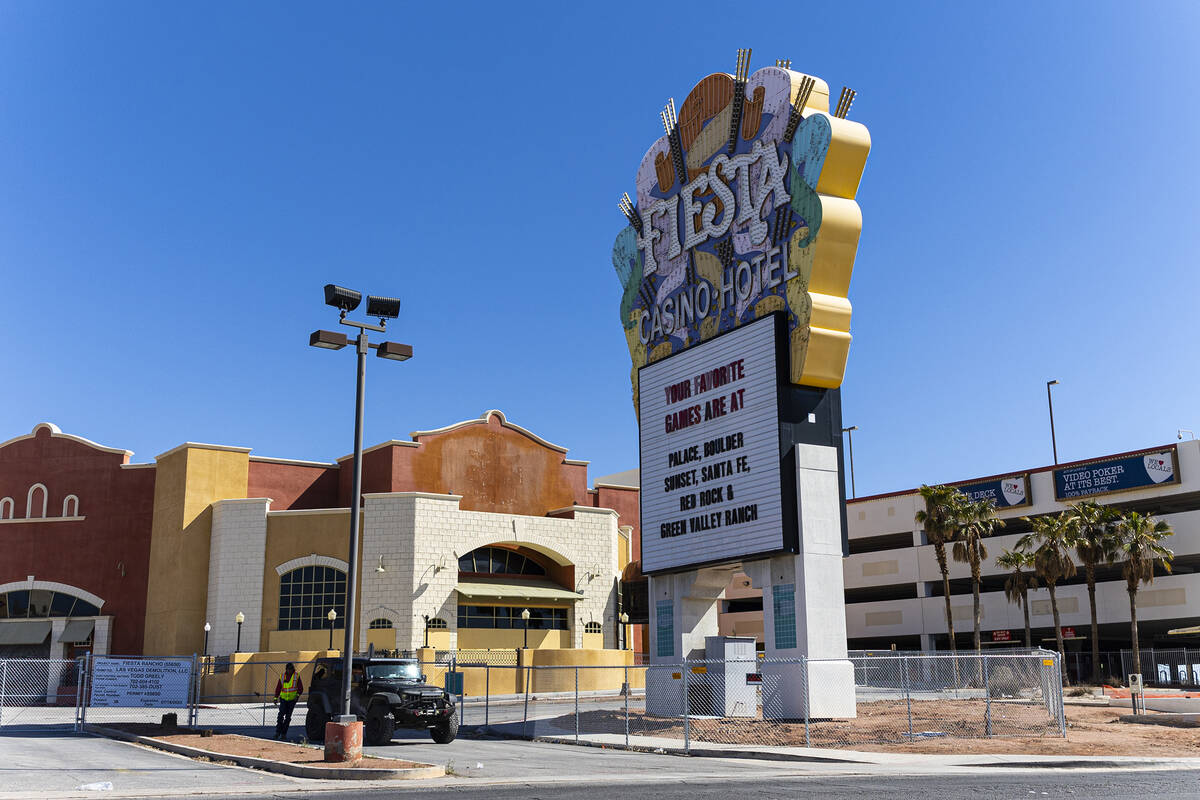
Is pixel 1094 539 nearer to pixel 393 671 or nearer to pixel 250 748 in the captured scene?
pixel 393 671

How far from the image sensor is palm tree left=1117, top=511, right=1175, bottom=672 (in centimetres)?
5444

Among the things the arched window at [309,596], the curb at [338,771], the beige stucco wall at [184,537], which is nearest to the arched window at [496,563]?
the arched window at [309,596]

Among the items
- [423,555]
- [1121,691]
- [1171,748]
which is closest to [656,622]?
[1171,748]

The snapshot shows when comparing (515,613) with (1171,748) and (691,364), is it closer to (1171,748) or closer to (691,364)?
(691,364)

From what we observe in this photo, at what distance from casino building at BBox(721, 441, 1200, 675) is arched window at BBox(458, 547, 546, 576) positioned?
2392 cm

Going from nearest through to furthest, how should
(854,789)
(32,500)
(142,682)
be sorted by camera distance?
1. (854,789)
2. (142,682)
3. (32,500)

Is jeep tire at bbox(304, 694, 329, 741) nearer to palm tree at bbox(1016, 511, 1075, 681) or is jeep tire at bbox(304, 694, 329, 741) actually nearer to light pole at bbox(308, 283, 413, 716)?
light pole at bbox(308, 283, 413, 716)

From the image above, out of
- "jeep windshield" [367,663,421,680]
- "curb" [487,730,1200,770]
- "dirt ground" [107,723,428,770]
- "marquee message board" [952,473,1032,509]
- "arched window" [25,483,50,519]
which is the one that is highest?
"marquee message board" [952,473,1032,509]

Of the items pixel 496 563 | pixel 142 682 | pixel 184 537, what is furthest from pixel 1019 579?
pixel 142 682

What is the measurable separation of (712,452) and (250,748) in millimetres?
15539

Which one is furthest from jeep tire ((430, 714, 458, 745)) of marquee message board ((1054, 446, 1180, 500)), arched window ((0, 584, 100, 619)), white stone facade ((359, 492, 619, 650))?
marquee message board ((1054, 446, 1180, 500))

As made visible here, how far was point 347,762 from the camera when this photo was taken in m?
18.9

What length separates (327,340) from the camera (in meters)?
20.9

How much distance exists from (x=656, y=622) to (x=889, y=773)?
15.5 m
